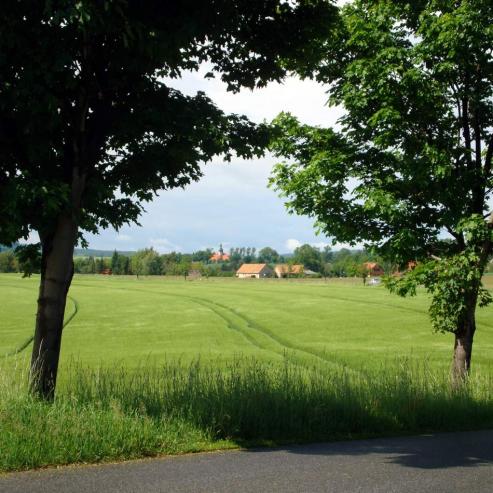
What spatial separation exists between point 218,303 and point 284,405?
53.2 metres

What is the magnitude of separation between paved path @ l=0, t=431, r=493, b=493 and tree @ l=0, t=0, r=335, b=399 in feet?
8.50

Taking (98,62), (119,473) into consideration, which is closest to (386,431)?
(119,473)

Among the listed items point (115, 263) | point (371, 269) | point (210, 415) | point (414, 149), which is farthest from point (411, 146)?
point (115, 263)

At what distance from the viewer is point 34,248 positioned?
31.2ft

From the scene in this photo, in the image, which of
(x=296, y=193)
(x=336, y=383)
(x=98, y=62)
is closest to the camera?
(x=98, y=62)

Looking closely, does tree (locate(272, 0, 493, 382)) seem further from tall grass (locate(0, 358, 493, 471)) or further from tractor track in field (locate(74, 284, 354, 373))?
tractor track in field (locate(74, 284, 354, 373))

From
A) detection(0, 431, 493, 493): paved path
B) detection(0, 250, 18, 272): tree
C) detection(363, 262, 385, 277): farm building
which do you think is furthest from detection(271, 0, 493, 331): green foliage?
detection(0, 250, 18, 272): tree

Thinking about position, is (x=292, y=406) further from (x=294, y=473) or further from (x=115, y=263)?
(x=115, y=263)

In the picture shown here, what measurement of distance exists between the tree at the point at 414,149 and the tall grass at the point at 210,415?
8.79 ft

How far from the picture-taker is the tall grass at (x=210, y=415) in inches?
266

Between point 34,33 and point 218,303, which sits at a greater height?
point 34,33

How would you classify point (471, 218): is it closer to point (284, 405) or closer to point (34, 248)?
point (284, 405)

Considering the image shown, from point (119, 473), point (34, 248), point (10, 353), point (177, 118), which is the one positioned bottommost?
point (10, 353)

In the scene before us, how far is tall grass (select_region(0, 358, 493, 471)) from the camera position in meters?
6.76
